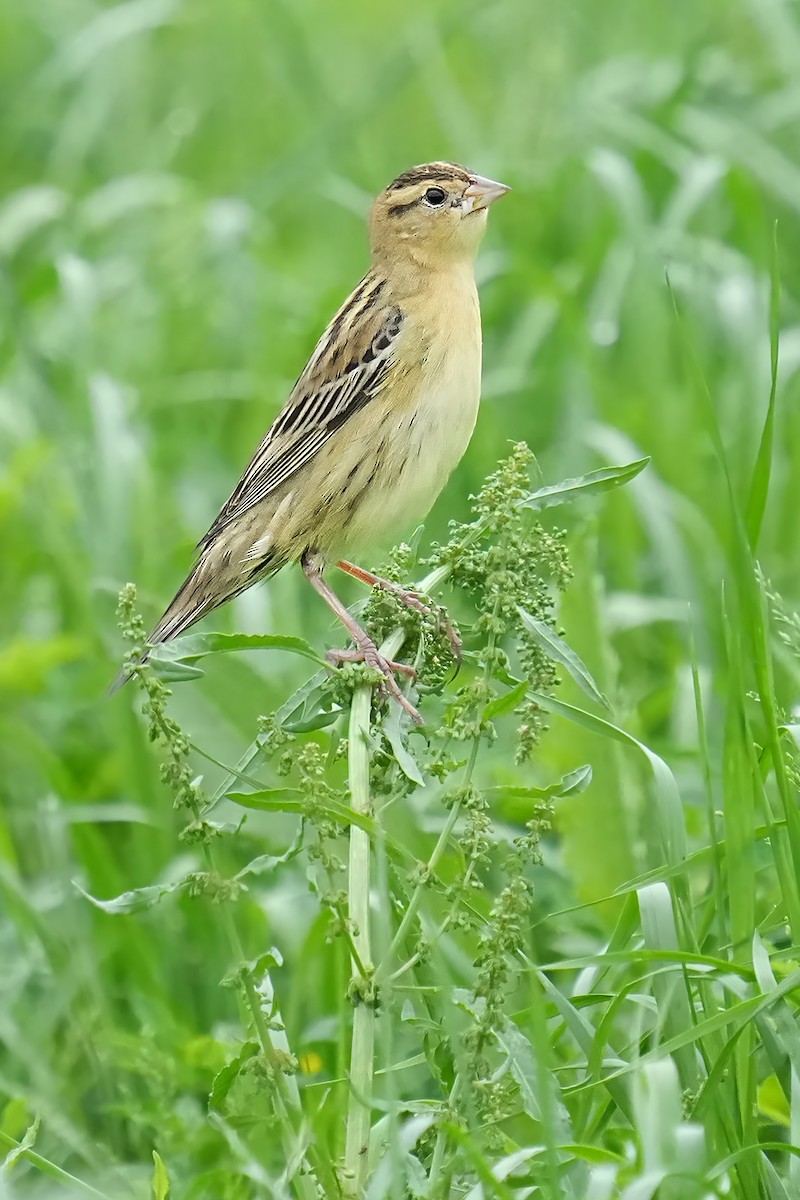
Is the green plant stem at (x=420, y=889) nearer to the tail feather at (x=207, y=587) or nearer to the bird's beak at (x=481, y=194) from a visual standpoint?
the tail feather at (x=207, y=587)

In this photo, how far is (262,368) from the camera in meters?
7.66

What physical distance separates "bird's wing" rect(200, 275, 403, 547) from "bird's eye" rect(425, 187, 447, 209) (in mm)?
387

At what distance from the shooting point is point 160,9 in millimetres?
9094

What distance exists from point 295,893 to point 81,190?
580 centimetres

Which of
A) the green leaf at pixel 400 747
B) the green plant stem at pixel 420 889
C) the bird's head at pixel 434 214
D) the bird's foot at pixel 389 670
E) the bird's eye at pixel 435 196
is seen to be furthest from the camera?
the bird's eye at pixel 435 196

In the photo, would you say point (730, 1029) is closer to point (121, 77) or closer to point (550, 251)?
point (550, 251)

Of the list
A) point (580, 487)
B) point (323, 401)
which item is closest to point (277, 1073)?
point (580, 487)

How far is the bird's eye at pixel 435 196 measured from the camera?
197 inches

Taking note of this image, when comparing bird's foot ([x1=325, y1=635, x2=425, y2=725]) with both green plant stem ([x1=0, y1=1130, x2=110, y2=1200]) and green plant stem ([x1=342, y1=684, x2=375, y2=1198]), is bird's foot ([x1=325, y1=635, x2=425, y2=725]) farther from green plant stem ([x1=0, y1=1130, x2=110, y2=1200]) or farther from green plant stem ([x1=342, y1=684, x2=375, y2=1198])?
green plant stem ([x1=0, y1=1130, x2=110, y2=1200])

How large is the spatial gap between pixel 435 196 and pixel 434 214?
0.07 meters

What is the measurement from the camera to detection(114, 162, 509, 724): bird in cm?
445

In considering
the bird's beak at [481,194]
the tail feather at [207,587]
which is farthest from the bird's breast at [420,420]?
the bird's beak at [481,194]

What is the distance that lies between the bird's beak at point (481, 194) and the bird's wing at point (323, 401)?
1.30 feet

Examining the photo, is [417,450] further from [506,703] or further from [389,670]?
A: [506,703]
